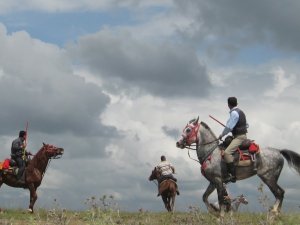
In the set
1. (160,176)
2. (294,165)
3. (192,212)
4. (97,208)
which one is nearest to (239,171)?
(294,165)

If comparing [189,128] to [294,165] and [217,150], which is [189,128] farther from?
[294,165]

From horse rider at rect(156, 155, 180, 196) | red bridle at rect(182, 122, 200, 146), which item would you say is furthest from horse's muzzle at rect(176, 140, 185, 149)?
horse rider at rect(156, 155, 180, 196)

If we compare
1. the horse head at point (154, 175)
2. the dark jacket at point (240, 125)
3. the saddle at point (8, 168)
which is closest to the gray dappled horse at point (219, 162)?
the dark jacket at point (240, 125)

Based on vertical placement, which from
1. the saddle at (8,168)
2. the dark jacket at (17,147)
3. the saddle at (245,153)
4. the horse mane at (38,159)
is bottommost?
the saddle at (245,153)

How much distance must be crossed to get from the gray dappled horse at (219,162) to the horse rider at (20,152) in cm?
688

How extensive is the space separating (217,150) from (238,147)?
0.70m

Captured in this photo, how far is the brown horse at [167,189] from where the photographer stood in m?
22.9

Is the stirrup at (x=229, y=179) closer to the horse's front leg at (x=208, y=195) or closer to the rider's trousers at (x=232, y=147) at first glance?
the horse's front leg at (x=208, y=195)

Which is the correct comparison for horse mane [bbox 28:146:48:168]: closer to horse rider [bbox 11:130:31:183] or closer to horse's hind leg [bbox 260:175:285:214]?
horse rider [bbox 11:130:31:183]

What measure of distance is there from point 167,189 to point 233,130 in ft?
22.6

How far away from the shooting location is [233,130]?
17.0 metres

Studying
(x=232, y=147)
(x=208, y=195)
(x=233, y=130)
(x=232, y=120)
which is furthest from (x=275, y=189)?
(x=232, y=120)

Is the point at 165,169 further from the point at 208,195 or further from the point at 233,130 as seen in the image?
the point at 233,130

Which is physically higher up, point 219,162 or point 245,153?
point 245,153
